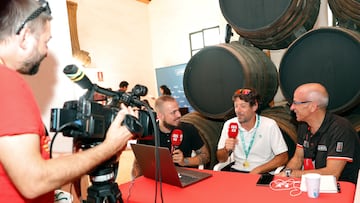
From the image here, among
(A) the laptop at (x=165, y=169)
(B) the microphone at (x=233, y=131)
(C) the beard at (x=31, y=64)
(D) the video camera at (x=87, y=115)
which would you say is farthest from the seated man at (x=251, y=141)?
(C) the beard at (x=31, y=64)

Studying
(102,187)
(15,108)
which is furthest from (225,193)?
(15,108)

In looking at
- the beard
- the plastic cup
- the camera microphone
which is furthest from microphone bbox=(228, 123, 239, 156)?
the beard

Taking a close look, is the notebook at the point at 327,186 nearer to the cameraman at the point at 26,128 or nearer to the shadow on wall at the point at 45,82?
the cameraman at the point at 26,128

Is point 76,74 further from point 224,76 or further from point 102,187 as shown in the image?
point 224,76

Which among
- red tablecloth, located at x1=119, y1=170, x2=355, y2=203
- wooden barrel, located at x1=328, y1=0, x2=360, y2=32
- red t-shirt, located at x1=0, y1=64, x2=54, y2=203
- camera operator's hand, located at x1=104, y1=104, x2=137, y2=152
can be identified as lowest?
red tablecloth, located at x1=119, y1=170, x2=355, y2=203

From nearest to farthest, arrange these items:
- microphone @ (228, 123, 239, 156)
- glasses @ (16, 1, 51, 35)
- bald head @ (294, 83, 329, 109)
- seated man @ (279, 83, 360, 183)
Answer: glasses @ (16, 1, 51, 35) < seated man @ (279, 83, 360, 183) < bald head @ (294, 83, 329, 109) < microphone @ (228, 123, 239, 156)

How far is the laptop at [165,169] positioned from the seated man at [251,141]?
773 millimetres

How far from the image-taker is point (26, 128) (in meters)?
0.80

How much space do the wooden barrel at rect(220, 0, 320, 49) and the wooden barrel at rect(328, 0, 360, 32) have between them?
19cm

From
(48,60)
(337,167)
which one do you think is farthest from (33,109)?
(337,167)

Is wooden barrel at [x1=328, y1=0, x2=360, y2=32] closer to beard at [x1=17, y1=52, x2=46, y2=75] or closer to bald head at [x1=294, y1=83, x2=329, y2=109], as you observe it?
bald head at [x1=294, y1=83, x2=329, y2=109]

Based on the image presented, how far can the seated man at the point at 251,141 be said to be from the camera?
96.2 inches

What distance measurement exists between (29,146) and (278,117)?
2.35 m

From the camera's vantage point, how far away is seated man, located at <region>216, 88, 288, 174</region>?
244cm
